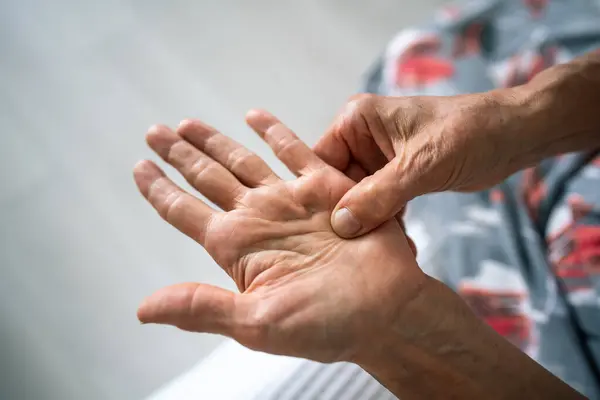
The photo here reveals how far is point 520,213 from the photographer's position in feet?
3.31

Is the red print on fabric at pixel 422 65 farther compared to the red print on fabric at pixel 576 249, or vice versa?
the red print on fabric at pixel 422 65

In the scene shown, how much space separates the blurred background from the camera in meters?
1.24

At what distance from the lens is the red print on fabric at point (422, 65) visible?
1168 millimetres

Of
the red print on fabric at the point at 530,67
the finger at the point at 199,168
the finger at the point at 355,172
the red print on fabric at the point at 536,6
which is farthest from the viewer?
the red print on fabric at the point at 536,6

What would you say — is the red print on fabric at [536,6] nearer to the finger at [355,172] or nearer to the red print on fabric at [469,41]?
the red print on fabric at [469,41]

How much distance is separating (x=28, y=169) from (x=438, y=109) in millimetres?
1138

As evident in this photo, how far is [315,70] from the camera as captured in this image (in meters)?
1.62

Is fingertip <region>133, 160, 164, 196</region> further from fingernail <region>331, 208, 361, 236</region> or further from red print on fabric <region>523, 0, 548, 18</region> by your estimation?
red print on fabric <region>523, 0, 548, 18</region>

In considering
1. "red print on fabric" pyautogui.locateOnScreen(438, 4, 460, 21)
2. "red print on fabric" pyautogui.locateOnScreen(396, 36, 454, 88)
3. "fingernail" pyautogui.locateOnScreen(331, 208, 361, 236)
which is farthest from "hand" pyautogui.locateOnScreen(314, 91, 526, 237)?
"red print on fabric" pyautogui.locateOnScreen(438, 4, 460, 21)

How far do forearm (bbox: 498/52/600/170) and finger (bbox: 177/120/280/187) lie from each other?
375mm

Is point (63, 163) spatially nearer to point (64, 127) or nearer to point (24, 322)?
point (64, 127)

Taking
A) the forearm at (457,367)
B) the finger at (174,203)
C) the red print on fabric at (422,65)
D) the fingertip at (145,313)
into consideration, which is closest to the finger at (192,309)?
the fingertip at (145,313)

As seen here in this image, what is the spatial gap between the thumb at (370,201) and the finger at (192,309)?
183 millimetres

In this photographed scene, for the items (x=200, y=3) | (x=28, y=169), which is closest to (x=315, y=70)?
(x=200, y=3)
